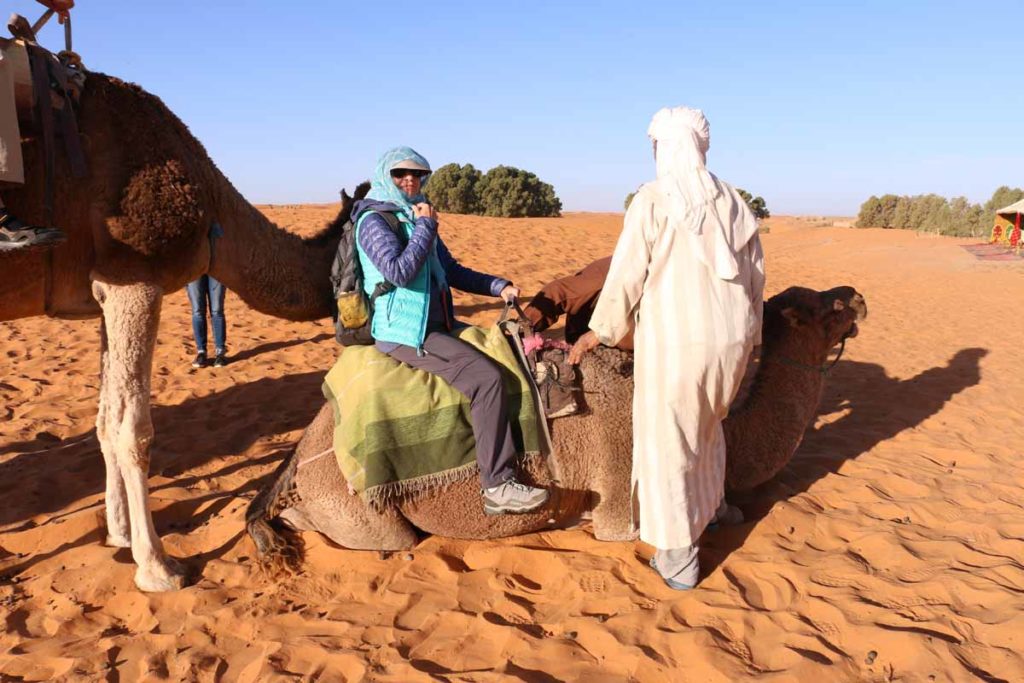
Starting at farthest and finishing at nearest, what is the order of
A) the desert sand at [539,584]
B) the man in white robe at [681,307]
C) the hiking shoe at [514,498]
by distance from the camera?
the hiking shoe at [514,498] → the man in white robe at [681,307] → the desert sand at [539,584]

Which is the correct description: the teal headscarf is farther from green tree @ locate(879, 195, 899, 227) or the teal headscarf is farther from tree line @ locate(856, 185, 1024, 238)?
green tree @ locate(879, 195, 899, 227)

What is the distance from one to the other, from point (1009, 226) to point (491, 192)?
22.6 metres

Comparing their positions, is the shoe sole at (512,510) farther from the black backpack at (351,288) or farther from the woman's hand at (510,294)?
the black backpack at (351,288)

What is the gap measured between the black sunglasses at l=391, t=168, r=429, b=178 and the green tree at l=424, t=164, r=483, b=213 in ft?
105

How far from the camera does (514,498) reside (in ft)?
11.1

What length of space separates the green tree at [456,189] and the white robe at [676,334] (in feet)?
107

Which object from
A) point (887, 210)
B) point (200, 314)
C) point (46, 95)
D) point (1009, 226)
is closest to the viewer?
point (46, 95)

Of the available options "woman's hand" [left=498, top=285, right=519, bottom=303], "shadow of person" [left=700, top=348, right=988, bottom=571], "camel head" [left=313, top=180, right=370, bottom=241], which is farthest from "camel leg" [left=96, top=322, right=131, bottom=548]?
"shadow of person" [left=700, top=348, right=988, bottom=571]

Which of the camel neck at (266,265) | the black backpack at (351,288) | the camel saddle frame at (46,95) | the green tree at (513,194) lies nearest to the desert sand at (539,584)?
the black backpack at (351,288)

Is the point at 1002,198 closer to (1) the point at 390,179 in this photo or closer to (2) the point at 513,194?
(2) the point at 513,194

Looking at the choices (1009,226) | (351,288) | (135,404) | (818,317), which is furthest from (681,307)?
(1009,226)

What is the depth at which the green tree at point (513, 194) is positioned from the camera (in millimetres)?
34125

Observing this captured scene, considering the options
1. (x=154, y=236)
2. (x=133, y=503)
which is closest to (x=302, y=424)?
(x=133, y=503)

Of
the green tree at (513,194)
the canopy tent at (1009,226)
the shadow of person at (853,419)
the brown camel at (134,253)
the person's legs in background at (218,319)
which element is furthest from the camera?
the green tree at (513,194)
